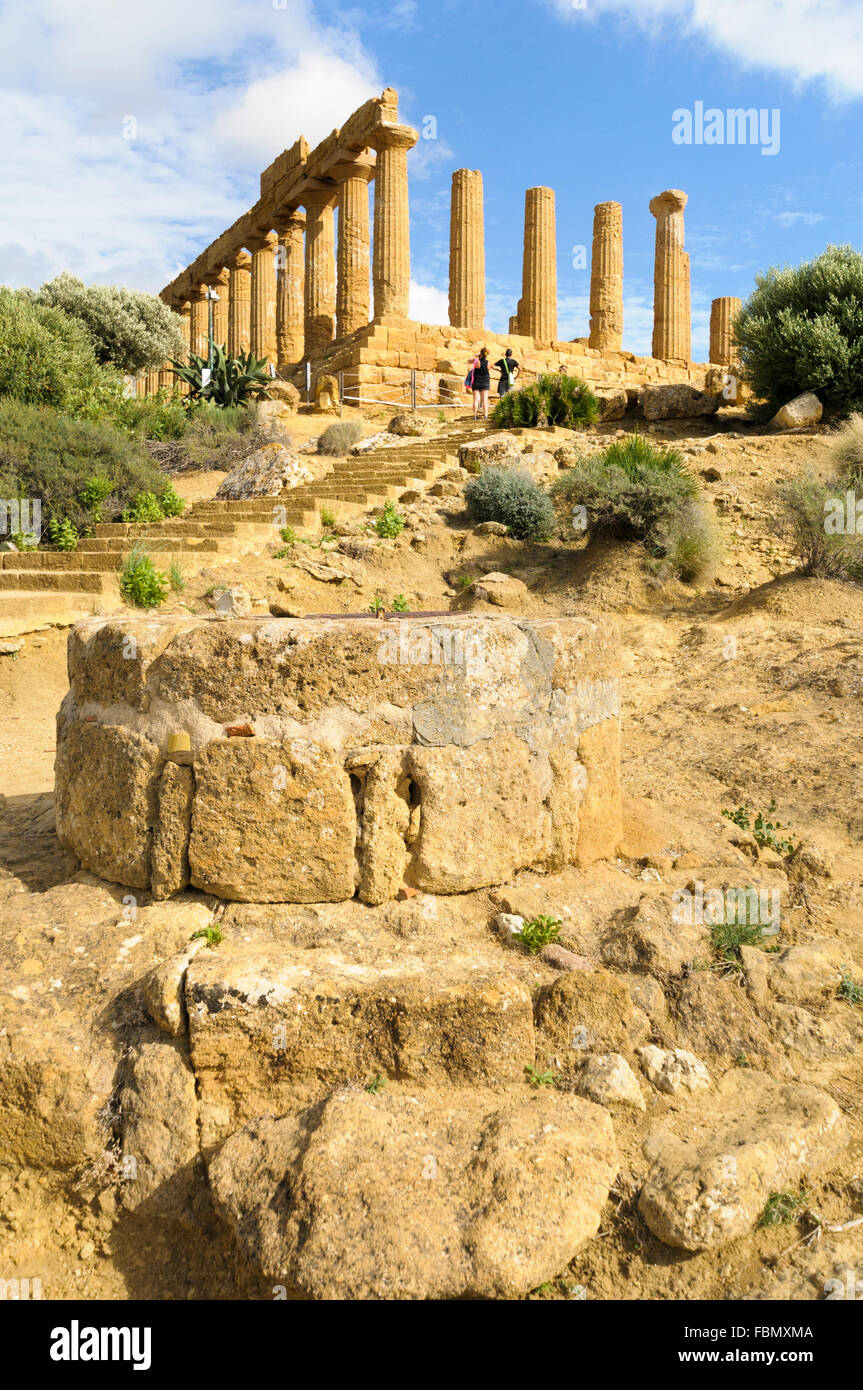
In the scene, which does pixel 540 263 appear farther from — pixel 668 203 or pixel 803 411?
pixel 803 411

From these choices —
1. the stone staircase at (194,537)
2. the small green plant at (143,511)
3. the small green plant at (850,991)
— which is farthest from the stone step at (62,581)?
the small green plant at (850,991)

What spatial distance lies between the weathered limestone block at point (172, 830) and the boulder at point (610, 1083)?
1.44 m

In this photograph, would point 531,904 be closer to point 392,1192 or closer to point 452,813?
point 452,813

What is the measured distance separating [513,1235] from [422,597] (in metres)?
7.44

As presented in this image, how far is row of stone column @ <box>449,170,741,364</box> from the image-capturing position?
74.0 feet

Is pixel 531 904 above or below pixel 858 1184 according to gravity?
above

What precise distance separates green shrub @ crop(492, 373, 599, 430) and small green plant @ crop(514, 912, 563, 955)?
12.9 metres

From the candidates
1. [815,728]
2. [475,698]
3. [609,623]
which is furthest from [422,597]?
[475,698]

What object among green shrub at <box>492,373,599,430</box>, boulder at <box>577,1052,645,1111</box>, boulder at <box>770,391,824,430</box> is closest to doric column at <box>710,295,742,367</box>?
green shrub at <box>492,373,599,430</box>

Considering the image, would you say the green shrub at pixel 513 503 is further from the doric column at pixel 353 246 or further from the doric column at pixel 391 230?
the doric column at pixel 353 246

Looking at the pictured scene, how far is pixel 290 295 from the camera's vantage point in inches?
1000

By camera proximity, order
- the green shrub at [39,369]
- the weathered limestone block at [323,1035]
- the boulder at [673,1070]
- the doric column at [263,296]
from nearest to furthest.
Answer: the weathered limestone block at [323,1035]
the boulder at [673,1070]
the green shrub at [39,369]
the doric column at [263,296]

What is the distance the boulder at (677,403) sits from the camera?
14.9m

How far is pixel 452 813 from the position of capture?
305 cm
